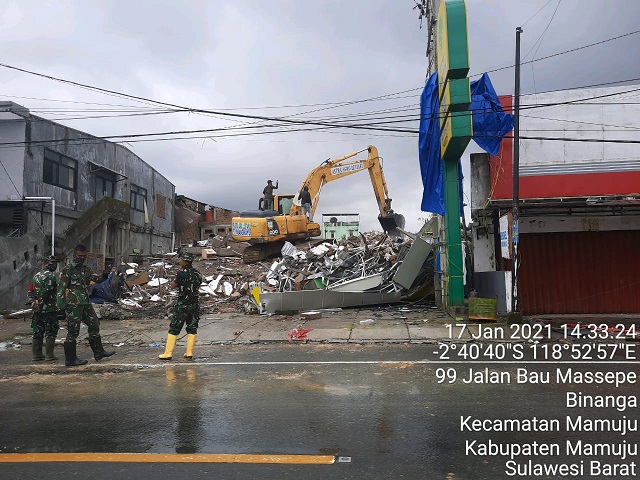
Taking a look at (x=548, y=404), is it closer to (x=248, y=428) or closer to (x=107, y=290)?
(x=248, y=428)

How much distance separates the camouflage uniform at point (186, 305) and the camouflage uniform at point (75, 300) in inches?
56.5

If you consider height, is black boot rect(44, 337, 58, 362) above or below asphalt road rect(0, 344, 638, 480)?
above

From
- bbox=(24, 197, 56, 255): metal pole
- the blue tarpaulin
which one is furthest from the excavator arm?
→ bbox=(24, 197, 56, 255): metal pole

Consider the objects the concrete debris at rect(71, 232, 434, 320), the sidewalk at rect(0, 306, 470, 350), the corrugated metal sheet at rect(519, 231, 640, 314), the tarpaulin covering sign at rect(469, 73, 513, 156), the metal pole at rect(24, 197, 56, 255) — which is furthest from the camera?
the metal pole at rect(24, 197, 56, 255)

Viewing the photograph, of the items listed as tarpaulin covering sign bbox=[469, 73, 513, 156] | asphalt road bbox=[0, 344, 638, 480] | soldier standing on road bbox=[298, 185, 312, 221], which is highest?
tarpaulin covering sign bbox=[469, 73, 513, 156]

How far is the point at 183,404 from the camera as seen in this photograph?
6062 millimetres

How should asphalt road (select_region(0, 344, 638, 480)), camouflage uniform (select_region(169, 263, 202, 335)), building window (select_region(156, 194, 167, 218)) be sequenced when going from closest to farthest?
asphalt road (select_region(0, 344, 638, 480)) < camouflage uniform (select_region(169, 263, 202, 335)) < building window (select_region(156, 194, 167, 218))

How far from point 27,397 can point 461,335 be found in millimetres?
8237

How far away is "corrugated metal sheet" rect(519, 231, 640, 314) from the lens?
1469 cm

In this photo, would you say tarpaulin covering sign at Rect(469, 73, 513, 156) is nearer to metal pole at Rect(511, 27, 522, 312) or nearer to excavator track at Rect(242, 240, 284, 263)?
metal pole at Rect(511, 27, 522, 312)

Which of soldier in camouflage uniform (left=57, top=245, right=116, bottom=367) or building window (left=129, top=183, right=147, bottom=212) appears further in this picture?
building window (left=129, top=183, right=147, bottom=212)

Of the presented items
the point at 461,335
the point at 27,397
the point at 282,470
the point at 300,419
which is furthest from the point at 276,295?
the point at 282,470

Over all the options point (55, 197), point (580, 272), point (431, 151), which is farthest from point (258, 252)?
point (580, 272)

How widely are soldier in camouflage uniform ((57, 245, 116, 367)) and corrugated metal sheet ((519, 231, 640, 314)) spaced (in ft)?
38.3
